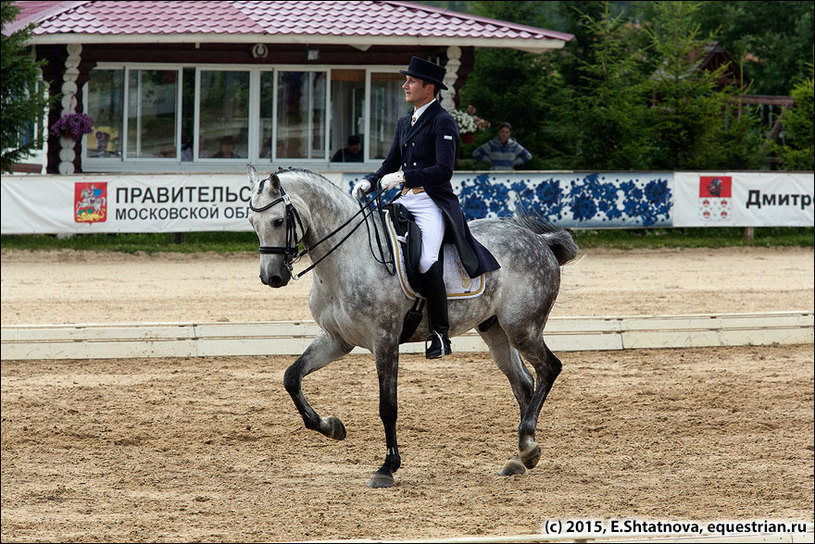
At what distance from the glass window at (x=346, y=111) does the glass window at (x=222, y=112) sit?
5.60 ft

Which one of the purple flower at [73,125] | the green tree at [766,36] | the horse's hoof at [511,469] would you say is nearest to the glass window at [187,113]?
the purple flower at [73,125]

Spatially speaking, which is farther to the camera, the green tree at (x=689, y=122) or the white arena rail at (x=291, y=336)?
the green tree at (x=689, y=122)

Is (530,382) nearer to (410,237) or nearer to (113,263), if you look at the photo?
(410,237)

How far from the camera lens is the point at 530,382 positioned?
718 centimetres

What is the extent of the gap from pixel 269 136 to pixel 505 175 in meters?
6.02

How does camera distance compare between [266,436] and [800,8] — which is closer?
[266,436]

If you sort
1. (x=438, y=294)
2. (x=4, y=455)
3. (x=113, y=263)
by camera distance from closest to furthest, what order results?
(x=438, y=294)
(x=4, y=455)
(x=113, y=263)

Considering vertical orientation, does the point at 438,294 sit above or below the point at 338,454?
above

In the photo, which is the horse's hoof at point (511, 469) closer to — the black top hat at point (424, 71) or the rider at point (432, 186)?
the rider at point (432, 186)

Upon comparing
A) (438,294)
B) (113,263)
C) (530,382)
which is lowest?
(113,263)

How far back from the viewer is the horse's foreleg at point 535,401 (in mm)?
6770

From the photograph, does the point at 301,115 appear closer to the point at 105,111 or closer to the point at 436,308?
the point at 105,111

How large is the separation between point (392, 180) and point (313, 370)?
4.06ft

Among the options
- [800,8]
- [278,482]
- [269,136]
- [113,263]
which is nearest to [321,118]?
[269,136]
